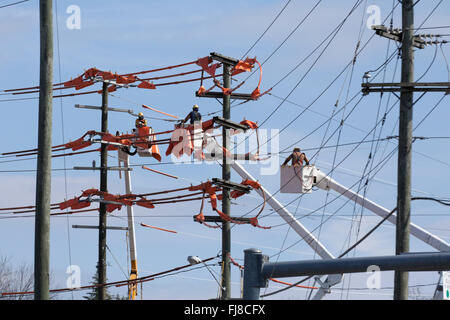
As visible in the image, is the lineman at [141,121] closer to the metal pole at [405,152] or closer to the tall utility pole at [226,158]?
the tall utility pole at [226,158]

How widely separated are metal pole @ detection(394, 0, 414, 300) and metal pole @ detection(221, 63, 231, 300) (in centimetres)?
820

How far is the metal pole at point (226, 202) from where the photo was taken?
114 feet

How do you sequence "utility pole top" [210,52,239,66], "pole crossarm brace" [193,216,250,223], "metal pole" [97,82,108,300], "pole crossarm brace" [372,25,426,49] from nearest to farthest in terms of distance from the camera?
"pole crossarm brace" [372,25,426,49] < "pole crossarm brace" [193,216,250,223] < "utility pole top" [210,52,239,66] < "metal pole" [97,82,108,300]

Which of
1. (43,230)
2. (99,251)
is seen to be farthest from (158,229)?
(43,230)

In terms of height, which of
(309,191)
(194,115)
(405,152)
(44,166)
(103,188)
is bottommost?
(44,166)

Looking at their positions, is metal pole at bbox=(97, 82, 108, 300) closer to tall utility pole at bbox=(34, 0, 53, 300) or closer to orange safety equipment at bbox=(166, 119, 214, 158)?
orange safety equipment at bbox=(166, 119, 214, 158)

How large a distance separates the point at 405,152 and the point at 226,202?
918 centimetres

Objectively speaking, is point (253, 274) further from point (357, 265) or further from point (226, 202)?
point (226, 202)

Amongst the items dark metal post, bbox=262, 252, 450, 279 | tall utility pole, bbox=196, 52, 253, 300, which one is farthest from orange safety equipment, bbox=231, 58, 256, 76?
dark metal post, bbox=262, 252, 450, 279

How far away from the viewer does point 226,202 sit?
3578 centimetres

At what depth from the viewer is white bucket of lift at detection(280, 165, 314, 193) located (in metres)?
36.6

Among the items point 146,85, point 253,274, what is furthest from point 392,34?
point 146,85

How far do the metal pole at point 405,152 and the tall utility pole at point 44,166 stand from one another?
1089 centimetres
